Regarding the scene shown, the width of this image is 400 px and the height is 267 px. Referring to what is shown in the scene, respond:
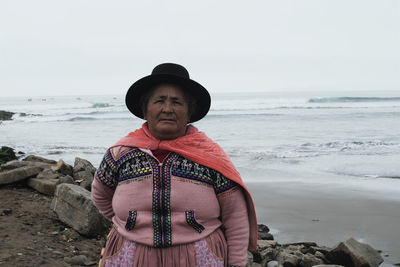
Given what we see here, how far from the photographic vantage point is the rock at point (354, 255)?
14.2 feet

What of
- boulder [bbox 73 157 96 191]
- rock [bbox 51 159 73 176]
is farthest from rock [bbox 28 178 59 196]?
rock [bbox 51 159 73 176]

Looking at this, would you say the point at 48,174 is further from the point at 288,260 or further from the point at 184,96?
the point at 184,96

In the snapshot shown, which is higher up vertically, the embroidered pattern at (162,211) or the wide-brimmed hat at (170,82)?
the wide-brimmed hat at (170,82)

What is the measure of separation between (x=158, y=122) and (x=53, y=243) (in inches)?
120

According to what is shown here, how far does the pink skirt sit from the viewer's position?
6.05 ft

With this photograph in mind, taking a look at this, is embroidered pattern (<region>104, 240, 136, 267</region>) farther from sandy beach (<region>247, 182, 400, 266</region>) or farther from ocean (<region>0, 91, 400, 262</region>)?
ocean (<region>0, 91, 400, 262</region>)

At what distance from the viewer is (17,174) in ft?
21.1

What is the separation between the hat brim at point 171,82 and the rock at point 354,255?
3187 mm

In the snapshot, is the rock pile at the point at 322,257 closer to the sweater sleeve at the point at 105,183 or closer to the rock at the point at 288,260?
the rock at the point at 288,260

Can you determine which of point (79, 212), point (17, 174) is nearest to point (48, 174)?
point (17, 174)

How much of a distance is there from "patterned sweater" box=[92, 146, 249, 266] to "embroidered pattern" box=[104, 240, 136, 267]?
0.05 meters

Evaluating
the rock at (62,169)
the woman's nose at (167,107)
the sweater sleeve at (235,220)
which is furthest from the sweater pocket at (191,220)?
the rock at (62,169)

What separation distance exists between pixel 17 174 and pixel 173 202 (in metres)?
5.52

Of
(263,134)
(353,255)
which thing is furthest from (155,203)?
(263,134)
